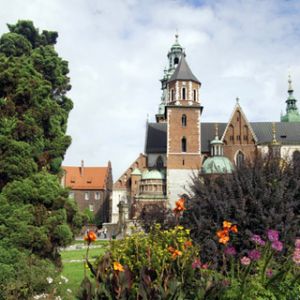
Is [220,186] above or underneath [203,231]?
above

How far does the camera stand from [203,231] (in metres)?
9.32

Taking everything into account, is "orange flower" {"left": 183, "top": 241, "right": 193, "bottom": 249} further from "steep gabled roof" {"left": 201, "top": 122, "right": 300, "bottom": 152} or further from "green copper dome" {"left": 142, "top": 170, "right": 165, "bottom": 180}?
"steep gabled roof" {"left": 201, "top": 122, "right": 300, "bottom": 152}

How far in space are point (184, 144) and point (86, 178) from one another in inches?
1109

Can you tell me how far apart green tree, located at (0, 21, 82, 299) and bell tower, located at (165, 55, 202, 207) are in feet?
99.2

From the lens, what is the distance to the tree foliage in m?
8.88

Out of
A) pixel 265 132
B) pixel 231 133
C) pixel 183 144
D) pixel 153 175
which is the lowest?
pixel 153 175

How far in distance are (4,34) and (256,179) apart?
10.2 meters

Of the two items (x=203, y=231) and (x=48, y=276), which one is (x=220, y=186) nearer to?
(x=203, y=231)

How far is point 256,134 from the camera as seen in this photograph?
5053 cm

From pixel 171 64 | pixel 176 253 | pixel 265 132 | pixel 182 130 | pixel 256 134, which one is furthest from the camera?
pixel 171 64

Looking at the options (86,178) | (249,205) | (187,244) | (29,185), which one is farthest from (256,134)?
(187,244)

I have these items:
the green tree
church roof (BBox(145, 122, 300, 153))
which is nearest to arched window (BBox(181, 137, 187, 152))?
church roof (BBox(145, 122, 300, 153))

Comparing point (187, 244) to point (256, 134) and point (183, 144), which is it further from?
point (256, 134)

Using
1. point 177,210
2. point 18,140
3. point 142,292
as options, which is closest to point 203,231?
point 177,210
